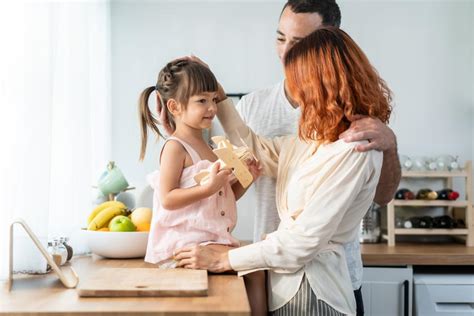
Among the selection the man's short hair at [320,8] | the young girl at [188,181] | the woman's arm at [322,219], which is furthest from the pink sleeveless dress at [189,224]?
the man's short hair at [320,8]

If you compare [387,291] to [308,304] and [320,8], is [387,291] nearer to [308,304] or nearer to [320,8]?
[320,8]

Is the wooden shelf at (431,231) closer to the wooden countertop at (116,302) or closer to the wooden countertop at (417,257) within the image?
the wooden countertop at (417,257)

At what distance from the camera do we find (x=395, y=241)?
3.44m

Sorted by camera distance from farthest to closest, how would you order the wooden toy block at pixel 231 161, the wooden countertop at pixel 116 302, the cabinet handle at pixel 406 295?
1. the cabinet handle at pixel 406 295
2. the wooden toy block at pixel 231 161
3. the wooden countertop at pixel 116 302

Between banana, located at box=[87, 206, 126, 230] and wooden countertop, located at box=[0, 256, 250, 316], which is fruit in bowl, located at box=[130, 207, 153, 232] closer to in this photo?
banana, located at box=[87, 206, 126, 230]

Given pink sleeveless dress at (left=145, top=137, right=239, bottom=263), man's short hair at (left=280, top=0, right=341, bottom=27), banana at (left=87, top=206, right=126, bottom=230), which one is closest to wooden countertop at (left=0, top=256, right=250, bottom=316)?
pink sleeveless dress at (left=145, top=137, right=239, bottom=263)

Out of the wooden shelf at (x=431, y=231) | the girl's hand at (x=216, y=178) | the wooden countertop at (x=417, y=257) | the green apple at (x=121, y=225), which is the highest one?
the girl's hand at (x=216, y=178)

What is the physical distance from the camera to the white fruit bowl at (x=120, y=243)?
1938mm

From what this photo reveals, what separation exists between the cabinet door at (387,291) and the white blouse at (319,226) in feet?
4.93

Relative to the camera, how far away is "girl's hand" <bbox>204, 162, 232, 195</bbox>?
1.57 m

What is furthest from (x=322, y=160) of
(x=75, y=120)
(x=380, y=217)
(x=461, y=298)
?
(x=380, y=217)

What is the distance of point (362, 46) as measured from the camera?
352 cm

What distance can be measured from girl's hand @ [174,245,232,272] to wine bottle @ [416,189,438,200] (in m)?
2.00

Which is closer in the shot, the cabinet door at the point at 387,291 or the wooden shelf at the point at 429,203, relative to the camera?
the cabinet door at the point at 387,291
